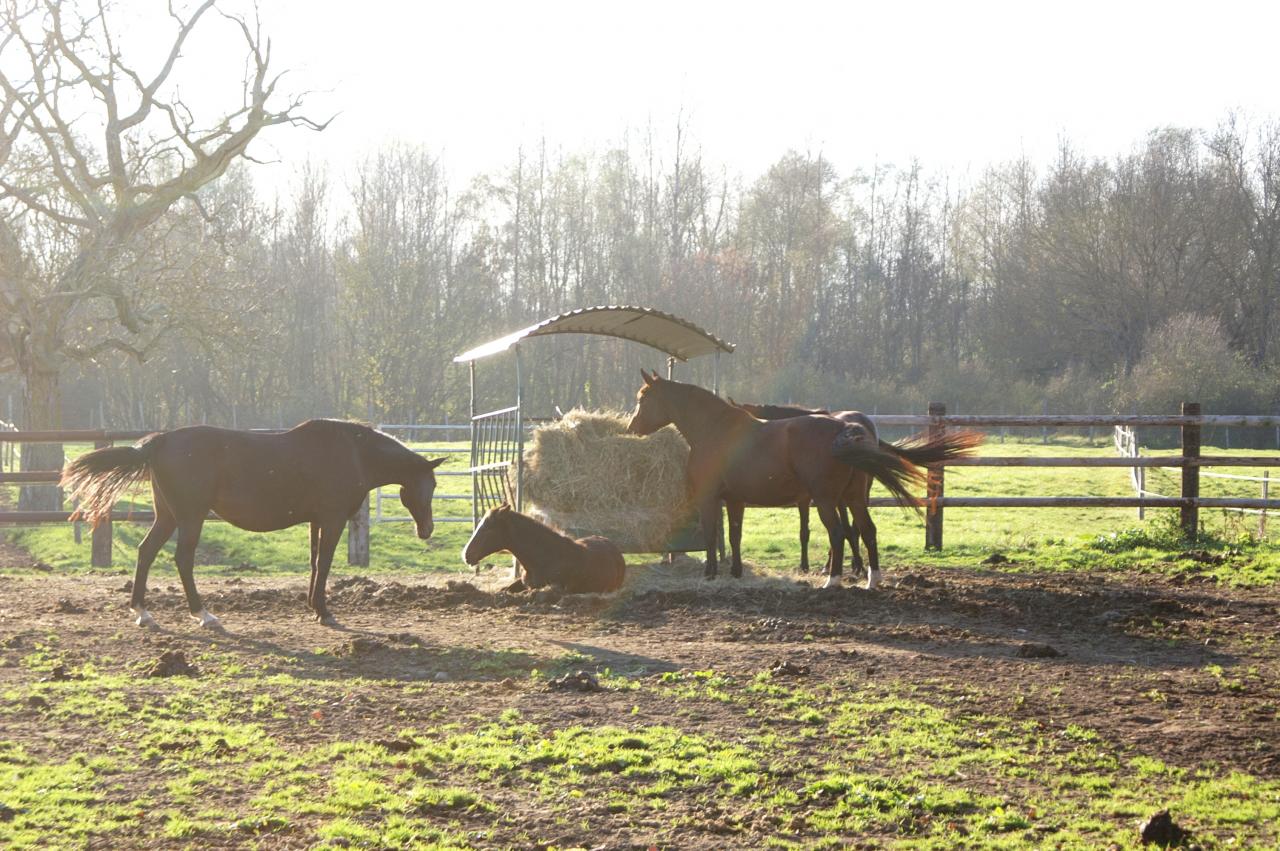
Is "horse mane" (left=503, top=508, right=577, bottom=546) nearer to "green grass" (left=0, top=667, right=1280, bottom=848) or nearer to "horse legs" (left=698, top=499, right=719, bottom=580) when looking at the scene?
"horse legs" (left=698, top=499, right=719, bottom=580)

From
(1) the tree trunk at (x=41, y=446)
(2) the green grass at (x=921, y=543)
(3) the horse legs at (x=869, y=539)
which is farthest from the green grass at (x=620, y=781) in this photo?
(1) the tree trunk at (x=41, y=446)

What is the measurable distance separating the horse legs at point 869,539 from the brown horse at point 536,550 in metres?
2.24

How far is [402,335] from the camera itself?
139ft

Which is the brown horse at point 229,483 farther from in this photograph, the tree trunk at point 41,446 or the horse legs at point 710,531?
the tree trunk at point 41,446

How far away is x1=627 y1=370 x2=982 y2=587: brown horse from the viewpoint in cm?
980

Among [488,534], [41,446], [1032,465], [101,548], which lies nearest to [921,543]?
[1032,465]

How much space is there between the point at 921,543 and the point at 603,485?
17.4 feet

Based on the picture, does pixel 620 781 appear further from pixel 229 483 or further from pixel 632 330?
pixel 632 330

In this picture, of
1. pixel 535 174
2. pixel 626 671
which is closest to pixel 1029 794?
pixel 626 671

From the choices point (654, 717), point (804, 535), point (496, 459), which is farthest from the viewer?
point (496, 459)

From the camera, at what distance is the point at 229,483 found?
8.51 metres

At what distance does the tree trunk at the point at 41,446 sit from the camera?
19.0 metres

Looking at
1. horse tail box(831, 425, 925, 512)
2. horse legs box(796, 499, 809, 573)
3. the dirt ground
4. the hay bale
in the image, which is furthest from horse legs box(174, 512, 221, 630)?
horse legs box(796, 499, 809, 573)

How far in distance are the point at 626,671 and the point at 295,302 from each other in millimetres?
41778
